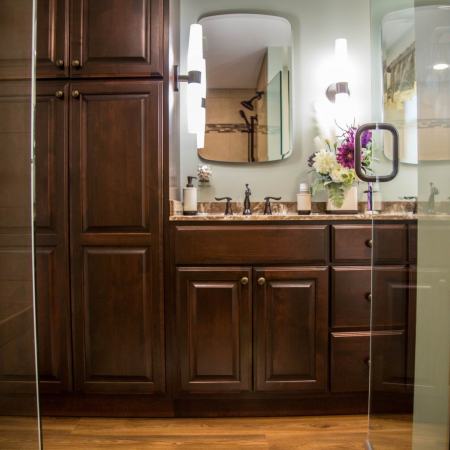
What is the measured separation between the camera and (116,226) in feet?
5.53

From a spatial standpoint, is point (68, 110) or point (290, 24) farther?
point (290, 24)

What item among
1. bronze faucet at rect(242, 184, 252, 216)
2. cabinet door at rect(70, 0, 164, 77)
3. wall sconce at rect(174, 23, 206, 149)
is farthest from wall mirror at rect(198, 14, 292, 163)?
cabinet door at rect(70, 0, 164, 77)

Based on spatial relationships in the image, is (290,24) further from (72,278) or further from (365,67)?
(72,278)

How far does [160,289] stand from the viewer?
1.69 metres

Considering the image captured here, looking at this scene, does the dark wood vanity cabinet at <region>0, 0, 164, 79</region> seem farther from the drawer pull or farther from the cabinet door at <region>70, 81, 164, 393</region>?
the drawer pull

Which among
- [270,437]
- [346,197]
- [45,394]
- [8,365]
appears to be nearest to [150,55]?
[346,197]

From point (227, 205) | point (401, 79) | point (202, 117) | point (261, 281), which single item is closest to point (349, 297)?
point (261, 281)

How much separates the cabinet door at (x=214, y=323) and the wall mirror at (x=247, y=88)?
807 millimetres

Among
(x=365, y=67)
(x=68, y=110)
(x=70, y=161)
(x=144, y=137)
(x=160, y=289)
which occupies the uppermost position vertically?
(x=365, y=67)

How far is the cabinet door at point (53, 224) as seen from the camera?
1.68 meters

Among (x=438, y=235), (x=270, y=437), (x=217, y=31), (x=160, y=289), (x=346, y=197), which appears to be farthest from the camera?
(x=217, y=31)

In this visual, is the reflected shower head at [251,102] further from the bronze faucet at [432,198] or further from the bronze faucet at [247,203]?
the bronze faucet at [432,198]

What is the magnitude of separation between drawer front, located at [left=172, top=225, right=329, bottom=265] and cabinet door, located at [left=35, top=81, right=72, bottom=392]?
509mm

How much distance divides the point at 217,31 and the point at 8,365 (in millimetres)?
2016
